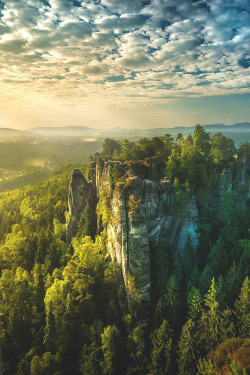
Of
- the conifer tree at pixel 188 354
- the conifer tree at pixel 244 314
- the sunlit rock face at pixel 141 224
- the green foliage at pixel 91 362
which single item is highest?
the sunlit rock face at pixel 141 224

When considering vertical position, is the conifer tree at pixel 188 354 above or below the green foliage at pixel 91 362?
above

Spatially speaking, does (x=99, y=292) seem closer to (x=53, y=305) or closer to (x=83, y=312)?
(x=83, y=312)

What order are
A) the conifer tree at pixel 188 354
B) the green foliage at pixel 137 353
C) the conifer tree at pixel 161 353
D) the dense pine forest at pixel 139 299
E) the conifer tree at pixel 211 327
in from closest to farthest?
the conifer tree at pixel 188 354, the conifer tree at pixel 161 353, the conifer tree at pixel 211 327, the dense pine forest at pixel 139 299, the green foliage at pixel 137 353

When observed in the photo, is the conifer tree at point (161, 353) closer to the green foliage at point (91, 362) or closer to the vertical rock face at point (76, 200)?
the green foliage at point (91, 362)

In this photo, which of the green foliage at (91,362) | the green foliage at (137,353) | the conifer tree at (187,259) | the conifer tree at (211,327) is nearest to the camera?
the conifer tree at (211,327)

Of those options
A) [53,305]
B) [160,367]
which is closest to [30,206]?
[53,305]

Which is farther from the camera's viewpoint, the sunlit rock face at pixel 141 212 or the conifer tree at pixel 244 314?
the sunlit rock face at pixel 141 212

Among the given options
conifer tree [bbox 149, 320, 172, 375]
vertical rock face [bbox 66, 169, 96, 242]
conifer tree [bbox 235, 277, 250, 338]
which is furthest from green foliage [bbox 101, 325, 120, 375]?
vertical rock face [bbox 66, 169, 96, 242]

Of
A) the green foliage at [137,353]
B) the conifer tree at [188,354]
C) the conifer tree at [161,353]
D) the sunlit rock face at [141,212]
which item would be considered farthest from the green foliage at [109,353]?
the conifer tree at [188,354]
